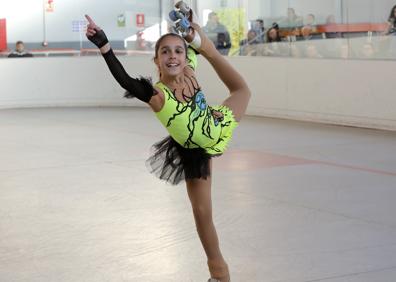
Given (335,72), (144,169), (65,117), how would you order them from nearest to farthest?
(144,169), (335,72), (65,117)

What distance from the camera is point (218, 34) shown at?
16.0 meters

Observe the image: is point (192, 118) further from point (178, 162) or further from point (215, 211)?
point (215, 211)

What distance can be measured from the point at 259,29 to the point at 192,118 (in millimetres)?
10700

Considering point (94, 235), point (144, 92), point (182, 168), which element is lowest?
point (94, 235)

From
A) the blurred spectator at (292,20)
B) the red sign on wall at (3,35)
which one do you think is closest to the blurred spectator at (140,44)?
the red sign on wall at (3,35)

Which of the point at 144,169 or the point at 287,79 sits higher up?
the point at 287,79

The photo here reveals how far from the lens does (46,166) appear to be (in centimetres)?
1002

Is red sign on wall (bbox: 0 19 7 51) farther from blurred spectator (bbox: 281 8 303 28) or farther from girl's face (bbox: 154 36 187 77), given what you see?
girl's face (bbox: 154 36 187 77)

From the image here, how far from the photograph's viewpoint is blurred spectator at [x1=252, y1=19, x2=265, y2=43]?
49.6 feet

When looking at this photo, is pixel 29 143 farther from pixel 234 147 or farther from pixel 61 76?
pixel 61 76

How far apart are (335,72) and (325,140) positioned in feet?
6.34

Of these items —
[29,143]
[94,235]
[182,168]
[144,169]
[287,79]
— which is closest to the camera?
[182,168]

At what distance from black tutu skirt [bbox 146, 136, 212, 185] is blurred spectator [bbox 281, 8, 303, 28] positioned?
9514mm

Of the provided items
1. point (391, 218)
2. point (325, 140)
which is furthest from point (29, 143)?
point (391, 218)
